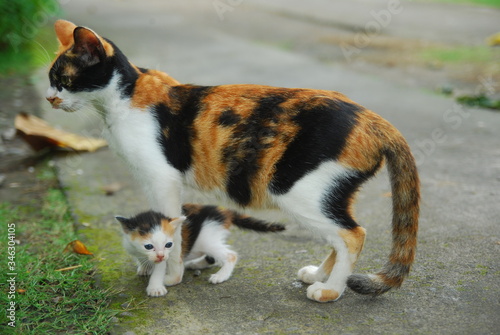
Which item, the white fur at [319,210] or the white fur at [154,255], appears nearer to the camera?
the white fur at [319,210]

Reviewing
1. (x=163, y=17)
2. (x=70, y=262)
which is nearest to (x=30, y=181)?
(x=70, y=262)

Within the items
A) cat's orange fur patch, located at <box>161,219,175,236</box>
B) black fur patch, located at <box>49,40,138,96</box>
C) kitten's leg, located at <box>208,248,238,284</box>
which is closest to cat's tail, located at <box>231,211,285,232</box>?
kitten's leg, located at <box>208,248,238,284</box>

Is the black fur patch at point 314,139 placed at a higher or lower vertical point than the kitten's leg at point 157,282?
higher

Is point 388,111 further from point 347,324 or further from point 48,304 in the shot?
point 48,304

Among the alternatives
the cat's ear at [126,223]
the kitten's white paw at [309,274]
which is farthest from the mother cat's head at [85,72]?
the kitten's white paw at [309,274]

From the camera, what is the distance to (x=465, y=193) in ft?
14.4

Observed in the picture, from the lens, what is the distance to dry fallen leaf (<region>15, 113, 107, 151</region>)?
5.23 metres

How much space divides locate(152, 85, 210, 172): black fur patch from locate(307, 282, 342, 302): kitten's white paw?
3.12 feet

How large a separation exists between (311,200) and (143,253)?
97 centimetres

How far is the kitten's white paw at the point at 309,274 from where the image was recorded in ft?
10.5

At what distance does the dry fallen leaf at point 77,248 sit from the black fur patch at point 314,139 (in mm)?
1371

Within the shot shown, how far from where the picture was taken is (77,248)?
3600mm

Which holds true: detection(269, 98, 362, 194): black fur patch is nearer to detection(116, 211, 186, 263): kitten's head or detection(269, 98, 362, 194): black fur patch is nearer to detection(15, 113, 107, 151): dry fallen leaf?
detection(116, 211, 186, 263): kitten's head

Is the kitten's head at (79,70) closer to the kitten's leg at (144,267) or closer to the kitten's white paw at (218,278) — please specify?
the kitten's leg at (144,267)
